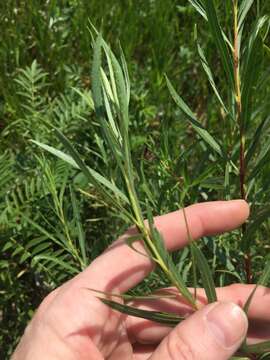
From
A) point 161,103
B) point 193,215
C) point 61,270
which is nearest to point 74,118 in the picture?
point 161,103

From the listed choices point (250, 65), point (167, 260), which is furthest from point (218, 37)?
point (167, 260)

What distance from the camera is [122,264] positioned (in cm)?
108

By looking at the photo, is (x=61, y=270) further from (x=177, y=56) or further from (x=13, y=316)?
(x=177, y=56)

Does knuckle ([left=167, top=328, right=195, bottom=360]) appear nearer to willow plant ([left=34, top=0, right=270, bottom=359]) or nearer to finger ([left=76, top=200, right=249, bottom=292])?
willow plant ([left=34, top=0, right=270, bottom=359])

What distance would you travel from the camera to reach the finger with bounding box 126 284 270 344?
1.14 metres

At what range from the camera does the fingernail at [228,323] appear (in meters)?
0.89

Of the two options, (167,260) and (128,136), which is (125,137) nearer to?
(128,136)

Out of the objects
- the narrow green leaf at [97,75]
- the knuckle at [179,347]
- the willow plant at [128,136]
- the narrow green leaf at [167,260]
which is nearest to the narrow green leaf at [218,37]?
the willow plant at [128,136]

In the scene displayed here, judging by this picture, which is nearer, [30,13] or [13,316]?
[13,316]

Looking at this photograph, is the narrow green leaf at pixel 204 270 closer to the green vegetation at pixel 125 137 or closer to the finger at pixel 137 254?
the green vegetation at pixel 125 137

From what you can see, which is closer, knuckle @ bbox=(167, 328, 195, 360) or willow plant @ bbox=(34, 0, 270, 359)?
willow plant @ bbox=(34, 0, 270, 359)

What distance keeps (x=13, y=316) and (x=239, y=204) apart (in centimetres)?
99

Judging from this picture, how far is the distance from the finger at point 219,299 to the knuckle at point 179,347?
6.4 inches

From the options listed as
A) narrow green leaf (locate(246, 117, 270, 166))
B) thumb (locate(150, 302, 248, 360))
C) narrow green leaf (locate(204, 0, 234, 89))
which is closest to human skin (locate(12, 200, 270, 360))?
thumb (locate(150, 302, 248, 360))
